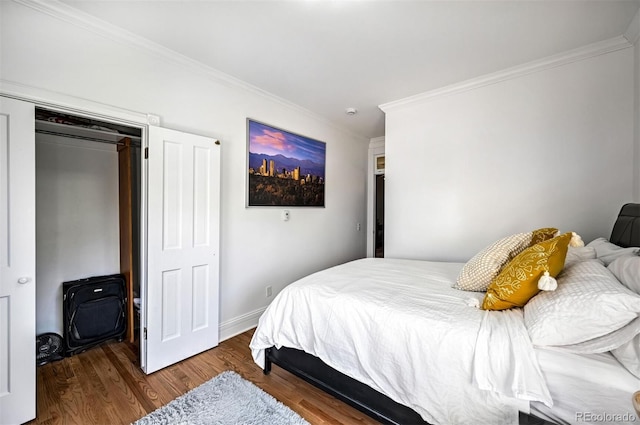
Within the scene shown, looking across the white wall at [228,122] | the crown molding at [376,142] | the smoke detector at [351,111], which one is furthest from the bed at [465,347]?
the crown molding at [376,142]

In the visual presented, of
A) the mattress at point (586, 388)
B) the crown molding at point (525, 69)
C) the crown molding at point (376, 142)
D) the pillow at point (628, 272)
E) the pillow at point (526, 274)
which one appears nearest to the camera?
the mattress at point (586, 388)

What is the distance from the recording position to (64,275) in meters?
2.53

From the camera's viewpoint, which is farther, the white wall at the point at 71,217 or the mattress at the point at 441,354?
the white wall at the point at 71,217

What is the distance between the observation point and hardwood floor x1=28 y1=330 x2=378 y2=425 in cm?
161

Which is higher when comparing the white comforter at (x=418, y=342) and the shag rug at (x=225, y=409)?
the white comforter at (x=418, y=342)

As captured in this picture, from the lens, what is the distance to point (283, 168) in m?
3.27

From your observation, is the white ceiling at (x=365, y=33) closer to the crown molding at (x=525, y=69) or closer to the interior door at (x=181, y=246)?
the crown molding at (x=525, y=69)

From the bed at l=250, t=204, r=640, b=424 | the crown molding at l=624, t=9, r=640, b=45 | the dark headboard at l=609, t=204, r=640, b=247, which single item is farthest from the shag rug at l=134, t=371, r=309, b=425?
the crown molding at l=624, t=9, r=640, b=45

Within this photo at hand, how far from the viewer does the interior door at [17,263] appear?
4.86 ft

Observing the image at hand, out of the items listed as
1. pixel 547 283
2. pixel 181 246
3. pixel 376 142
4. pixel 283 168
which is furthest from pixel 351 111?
pixel 547 283

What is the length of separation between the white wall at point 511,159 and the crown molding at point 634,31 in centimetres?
10

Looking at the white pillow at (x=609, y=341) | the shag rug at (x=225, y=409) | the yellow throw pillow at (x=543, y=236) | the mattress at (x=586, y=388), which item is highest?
the yellow throw pillow at (x=543, y=236)

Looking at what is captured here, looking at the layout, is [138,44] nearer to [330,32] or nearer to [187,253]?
[330,32]

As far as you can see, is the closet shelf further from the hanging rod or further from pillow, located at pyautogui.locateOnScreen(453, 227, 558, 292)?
pillow, located at pyautogui.locateOnScreen(453, 227, 558, 292)
